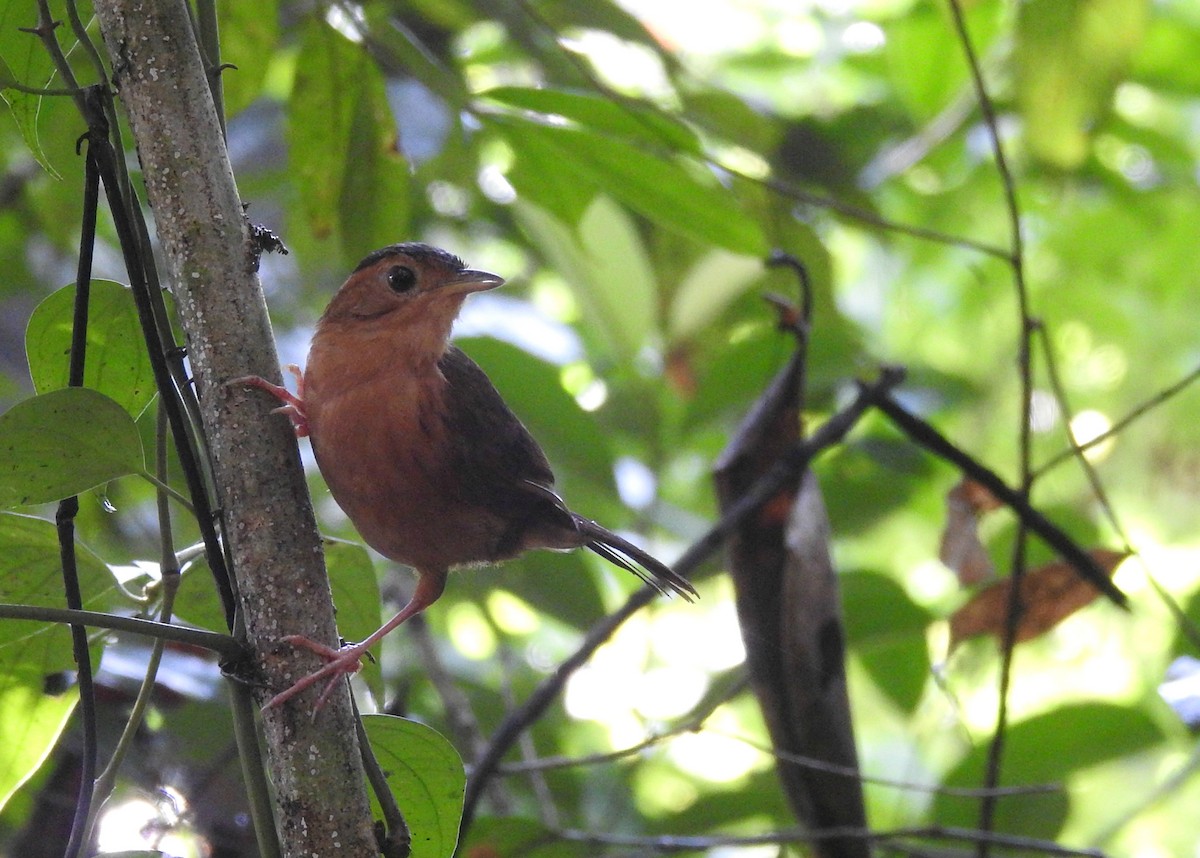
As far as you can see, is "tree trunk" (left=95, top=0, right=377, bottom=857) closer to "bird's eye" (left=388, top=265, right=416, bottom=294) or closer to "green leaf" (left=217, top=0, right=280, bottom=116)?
"green leaf" (left=217, top=0, right=280, bottom=116)

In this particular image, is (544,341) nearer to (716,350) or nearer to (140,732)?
(716,350)

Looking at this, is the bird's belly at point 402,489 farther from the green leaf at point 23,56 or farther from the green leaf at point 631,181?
the green leaf at point 23,56

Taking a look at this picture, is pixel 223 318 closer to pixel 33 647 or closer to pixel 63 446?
pixel 63 446

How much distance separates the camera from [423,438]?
2.37 meters

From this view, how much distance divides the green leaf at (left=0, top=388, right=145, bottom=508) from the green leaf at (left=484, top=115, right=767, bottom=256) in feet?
3.37

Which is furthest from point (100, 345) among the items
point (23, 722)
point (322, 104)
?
point (322, 104)

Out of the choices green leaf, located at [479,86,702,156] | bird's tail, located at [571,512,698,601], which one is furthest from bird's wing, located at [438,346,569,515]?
green leaf, located at [479,86,702,156]

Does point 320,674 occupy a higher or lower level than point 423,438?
lower

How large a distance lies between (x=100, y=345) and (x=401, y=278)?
36.9 inches

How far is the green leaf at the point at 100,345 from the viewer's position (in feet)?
5.38

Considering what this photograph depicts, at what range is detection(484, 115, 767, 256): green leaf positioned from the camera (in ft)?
7.13

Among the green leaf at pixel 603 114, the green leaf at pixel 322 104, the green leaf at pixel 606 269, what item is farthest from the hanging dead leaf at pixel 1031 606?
the green leaf at pixel 322 104

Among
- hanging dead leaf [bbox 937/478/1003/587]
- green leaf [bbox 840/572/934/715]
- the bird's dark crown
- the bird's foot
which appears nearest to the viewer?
the bird's foot

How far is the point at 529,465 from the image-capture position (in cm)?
257
